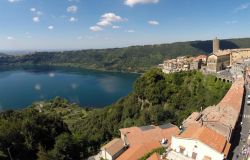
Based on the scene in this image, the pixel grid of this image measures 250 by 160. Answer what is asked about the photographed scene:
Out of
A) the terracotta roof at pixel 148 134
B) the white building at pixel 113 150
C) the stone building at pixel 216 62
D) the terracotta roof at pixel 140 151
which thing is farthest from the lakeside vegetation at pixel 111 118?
the terracotta roof at pixel 140 151

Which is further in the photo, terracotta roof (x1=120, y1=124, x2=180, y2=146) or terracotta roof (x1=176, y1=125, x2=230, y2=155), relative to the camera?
terracotta roof (x1=120, y1=124, x2=180, y2=146)

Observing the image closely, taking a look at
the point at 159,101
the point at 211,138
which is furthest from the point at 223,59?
the point at 211,138

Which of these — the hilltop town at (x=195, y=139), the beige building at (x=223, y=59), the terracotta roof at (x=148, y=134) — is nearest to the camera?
the hilltop town at (x=195, y=139)

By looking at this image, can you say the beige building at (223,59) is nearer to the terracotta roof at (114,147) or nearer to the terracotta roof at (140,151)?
the terracotta roof at (114,147)

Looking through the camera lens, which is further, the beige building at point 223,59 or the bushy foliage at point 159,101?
the beige building at point 223,59

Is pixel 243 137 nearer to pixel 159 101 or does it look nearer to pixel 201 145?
pixel 201 145

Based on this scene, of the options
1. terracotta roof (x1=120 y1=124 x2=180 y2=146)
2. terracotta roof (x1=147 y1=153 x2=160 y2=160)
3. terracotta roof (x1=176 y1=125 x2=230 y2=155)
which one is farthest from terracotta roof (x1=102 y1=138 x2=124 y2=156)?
terracotta roof (x1=176 y1=125 x2=230 y2=155)

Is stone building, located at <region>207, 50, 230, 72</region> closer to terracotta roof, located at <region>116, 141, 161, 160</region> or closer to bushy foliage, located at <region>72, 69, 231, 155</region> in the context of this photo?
bushy foliage, located at <region>72, 69, 231, 155</region>
